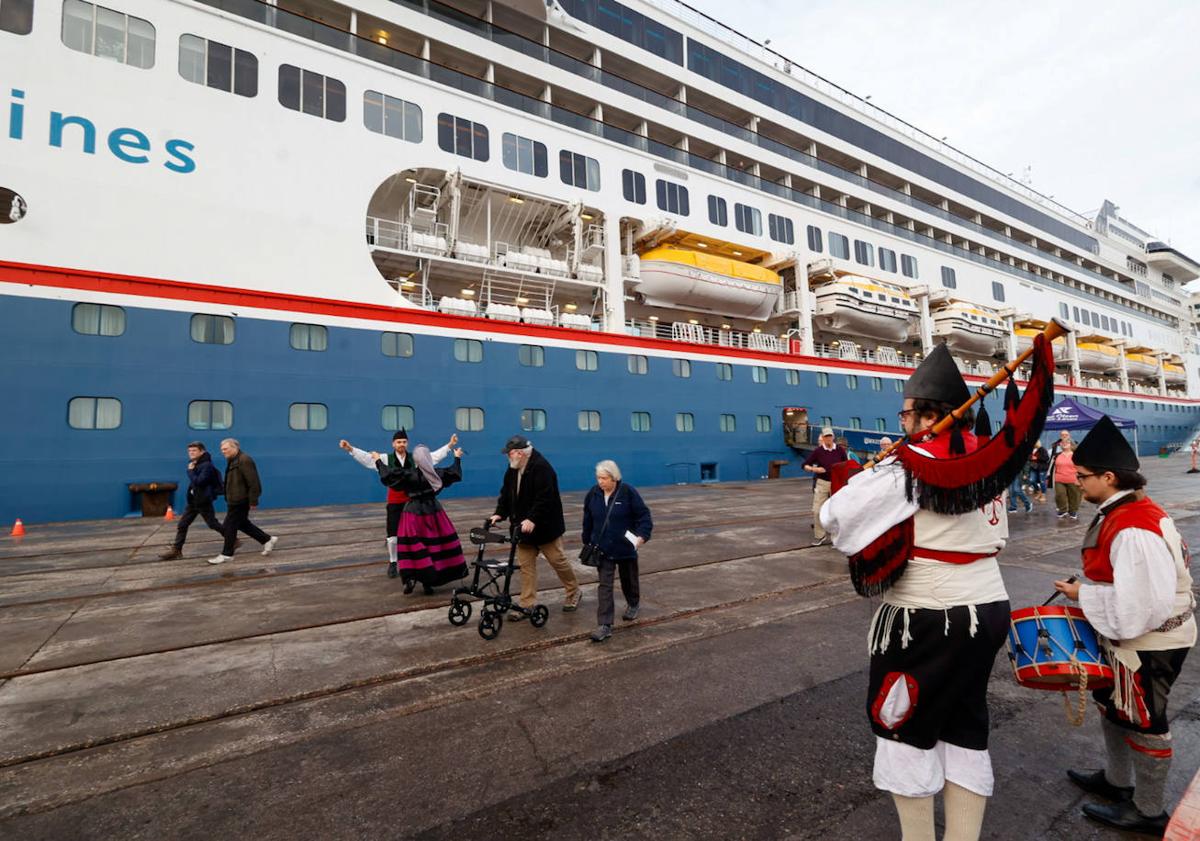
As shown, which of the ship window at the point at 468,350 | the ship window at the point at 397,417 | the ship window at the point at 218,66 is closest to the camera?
the ship window at the point at 218,66

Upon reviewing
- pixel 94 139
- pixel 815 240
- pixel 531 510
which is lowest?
pixel 531 510

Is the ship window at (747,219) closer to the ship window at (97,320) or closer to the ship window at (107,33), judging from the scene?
the ship window at (107,33)

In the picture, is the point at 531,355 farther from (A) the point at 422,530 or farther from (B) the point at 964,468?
(B) the point at 964,468

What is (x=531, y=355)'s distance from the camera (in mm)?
15891

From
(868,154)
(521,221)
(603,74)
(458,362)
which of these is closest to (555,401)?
(458,362)

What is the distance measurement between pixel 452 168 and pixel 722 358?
10897 millimetres

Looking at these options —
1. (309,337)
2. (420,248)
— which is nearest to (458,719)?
(309,337)

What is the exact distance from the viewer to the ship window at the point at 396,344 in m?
14.0

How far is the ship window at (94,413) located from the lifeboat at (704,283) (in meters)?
14.9

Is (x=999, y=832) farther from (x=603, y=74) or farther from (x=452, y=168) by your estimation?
(x=603, y=74)

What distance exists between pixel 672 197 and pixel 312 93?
39.7 ft

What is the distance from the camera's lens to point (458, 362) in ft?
48.8

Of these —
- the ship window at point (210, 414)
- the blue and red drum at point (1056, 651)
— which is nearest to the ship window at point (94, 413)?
the ship window at point (210, 414)

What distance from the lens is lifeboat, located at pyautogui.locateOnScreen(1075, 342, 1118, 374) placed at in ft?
123
